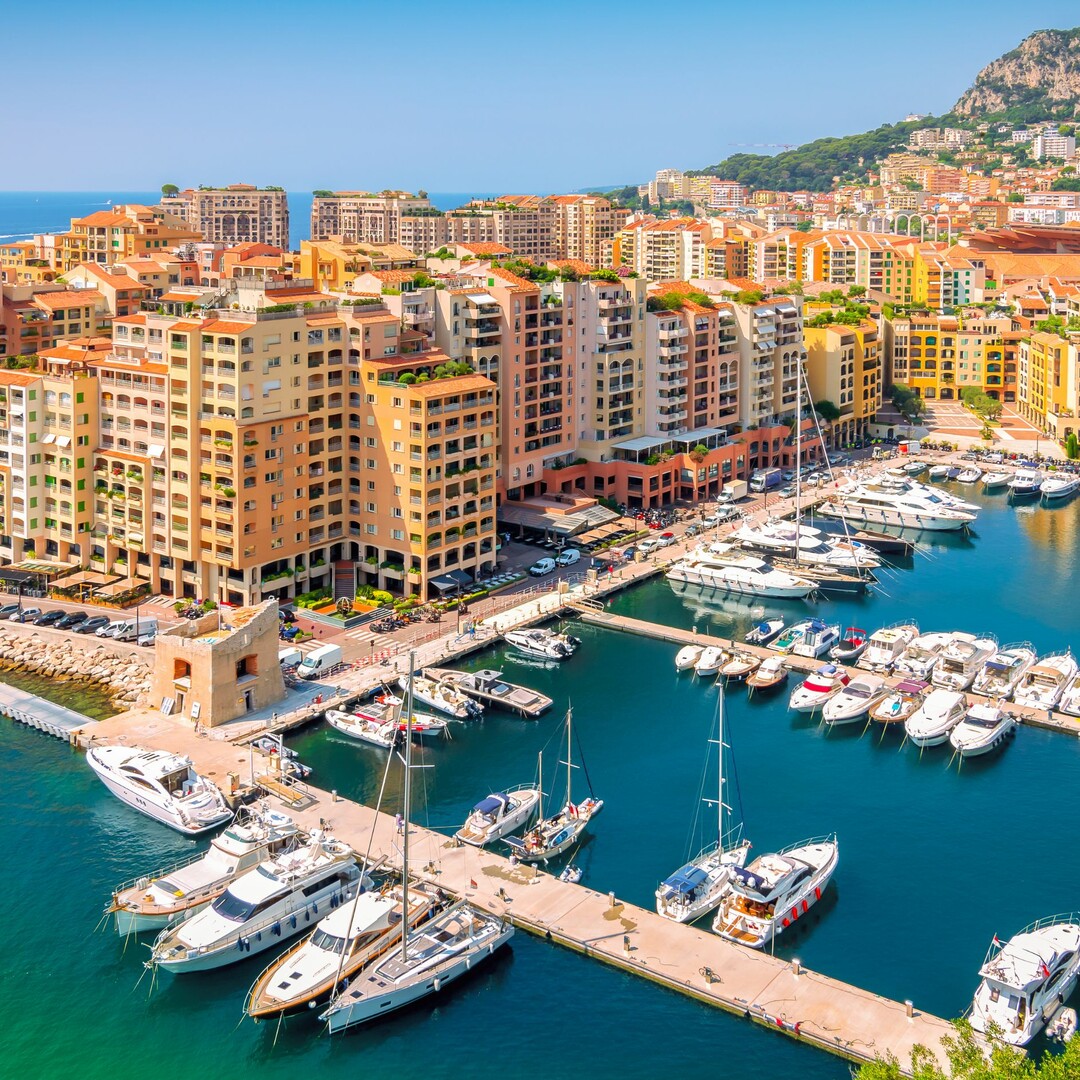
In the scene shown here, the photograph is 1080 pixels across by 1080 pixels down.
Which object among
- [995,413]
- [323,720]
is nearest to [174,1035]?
[323,720]

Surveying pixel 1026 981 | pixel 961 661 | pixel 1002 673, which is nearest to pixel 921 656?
pixel 961 661

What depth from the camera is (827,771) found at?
52.1 meters

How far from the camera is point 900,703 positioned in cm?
5731

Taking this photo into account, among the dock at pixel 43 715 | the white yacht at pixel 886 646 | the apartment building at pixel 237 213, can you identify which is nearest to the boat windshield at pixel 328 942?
the dock at pixel 43 715

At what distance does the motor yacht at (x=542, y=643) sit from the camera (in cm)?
6322

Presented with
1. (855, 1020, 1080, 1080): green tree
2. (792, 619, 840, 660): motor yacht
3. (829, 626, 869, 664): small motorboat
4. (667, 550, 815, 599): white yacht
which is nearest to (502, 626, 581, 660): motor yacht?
(792, 619, 840, 660): motor yacht

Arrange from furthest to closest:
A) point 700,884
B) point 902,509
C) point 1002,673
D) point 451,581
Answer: point 902,509 < point 451,581 < point 1002,673 < point 700,884

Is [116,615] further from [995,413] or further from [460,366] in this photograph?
[995,413]

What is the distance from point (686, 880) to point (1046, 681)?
83.8 feet

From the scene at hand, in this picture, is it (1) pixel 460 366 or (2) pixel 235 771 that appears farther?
(1) pixel 460 366

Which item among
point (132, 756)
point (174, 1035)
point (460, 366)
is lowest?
point (174, 1035)

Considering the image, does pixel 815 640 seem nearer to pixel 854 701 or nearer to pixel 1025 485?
pixel 854 701

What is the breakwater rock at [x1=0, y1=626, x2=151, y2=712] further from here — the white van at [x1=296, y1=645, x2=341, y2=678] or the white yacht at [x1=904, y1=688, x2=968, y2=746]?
the white yacht at [x1=904, y1=688, x2=968, y2=746]

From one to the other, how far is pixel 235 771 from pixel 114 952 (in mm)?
10742
